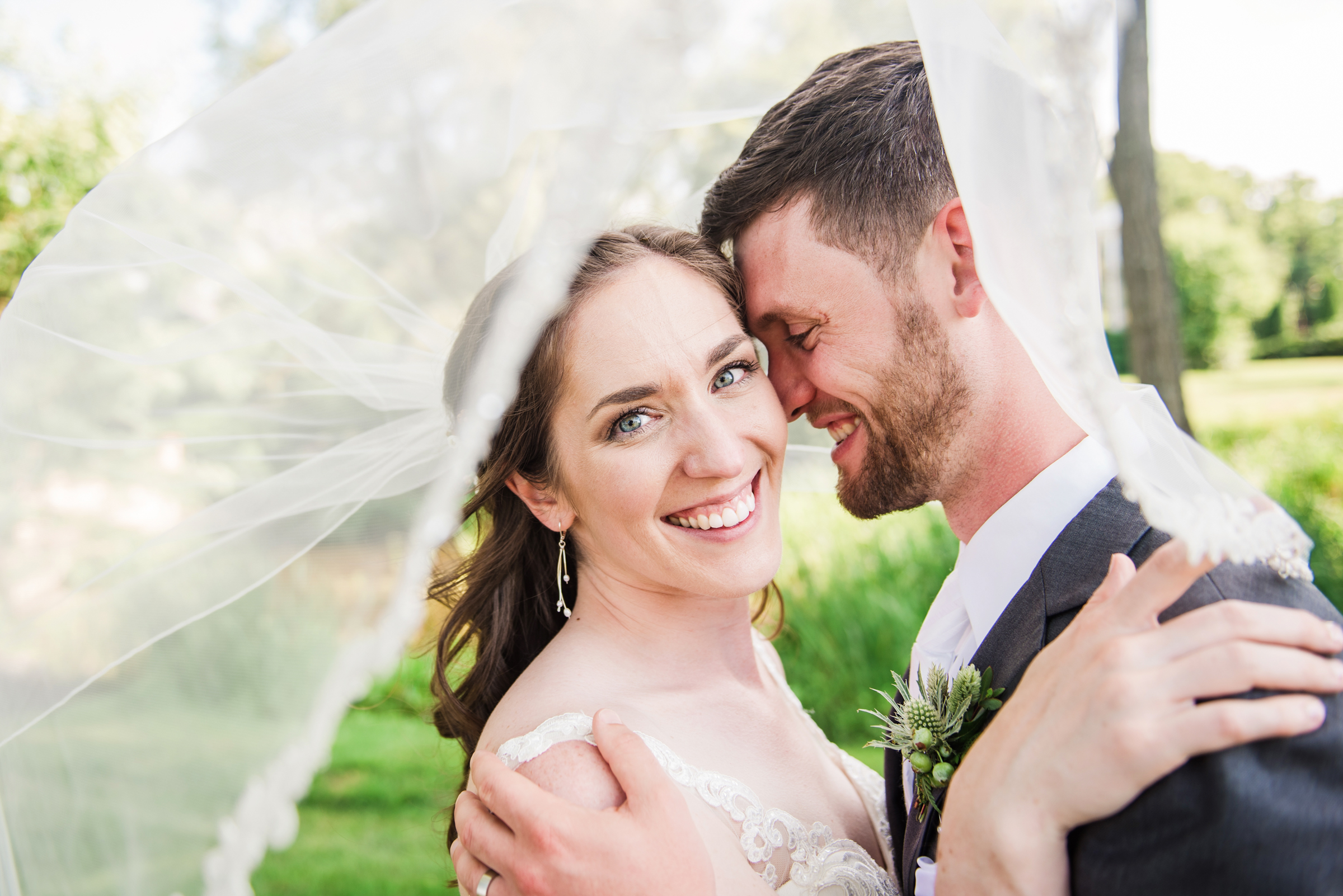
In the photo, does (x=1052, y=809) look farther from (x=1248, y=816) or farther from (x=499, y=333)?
(x=499, y=333)

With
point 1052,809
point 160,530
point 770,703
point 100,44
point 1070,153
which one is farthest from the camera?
point 100,44

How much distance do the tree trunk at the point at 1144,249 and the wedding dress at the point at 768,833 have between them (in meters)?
4.97

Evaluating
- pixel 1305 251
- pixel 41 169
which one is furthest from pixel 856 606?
pixel 1305 251

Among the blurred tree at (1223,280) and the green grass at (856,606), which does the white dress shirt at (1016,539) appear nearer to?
the green grass at (856,606)

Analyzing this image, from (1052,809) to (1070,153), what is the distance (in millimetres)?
1083

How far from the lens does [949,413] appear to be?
100 inches

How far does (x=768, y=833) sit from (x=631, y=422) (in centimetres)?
113

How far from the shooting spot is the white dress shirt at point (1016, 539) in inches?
89.5

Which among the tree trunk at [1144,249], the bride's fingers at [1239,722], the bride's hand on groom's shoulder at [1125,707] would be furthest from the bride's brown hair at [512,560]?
the tree trunk at [1144,249]

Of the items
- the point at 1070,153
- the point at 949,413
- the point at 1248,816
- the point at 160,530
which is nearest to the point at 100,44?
the point at 160,530

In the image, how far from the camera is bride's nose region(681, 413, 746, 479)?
8.16 ft

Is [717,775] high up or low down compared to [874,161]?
down

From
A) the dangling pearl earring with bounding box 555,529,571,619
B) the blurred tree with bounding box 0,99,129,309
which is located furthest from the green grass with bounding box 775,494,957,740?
the blurred tree with bounding box 0,99,129,309

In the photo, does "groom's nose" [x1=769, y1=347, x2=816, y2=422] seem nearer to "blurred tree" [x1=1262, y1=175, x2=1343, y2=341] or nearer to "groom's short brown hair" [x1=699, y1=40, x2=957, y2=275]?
"groom's short brown hair" [x1=699, y1=40, x2=957, y2=275]
